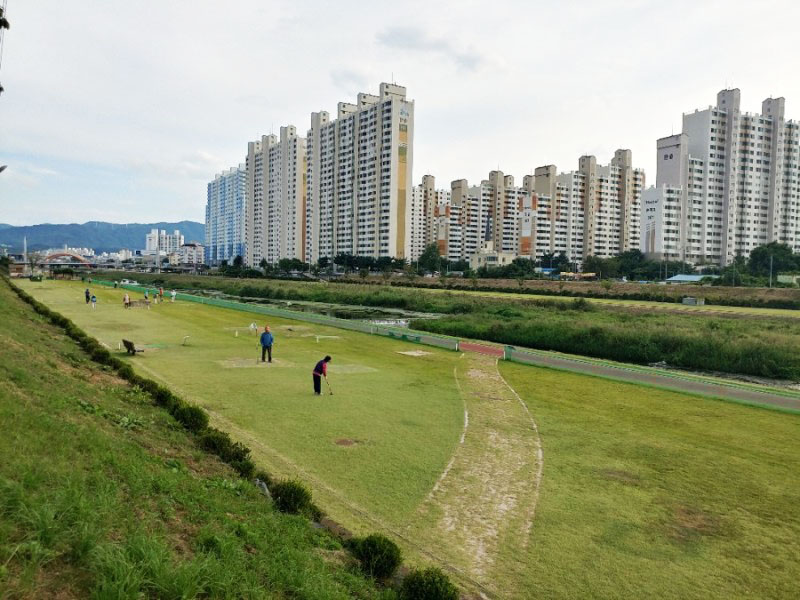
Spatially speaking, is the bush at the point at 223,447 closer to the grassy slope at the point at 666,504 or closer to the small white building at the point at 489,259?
the grassy slope at the point at 666,504

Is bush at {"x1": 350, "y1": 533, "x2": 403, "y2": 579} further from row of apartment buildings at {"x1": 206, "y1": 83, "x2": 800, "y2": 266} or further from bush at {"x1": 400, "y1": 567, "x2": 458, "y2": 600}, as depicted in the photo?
row of apartment buildings at {"x1": 206, "y1": 83, "x2": 800, "y2": 266}

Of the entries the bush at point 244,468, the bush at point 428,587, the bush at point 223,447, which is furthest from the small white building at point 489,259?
the bush at point 428,587

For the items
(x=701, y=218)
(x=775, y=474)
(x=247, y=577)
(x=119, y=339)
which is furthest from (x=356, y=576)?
(x=701, y=218)

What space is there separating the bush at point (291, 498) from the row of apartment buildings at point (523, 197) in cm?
12201

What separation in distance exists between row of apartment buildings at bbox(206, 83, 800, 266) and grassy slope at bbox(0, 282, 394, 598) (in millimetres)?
122924

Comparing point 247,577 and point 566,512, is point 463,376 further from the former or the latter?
point 247,577

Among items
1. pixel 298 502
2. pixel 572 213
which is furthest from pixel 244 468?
pixel 572 213

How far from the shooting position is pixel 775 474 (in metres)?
12.3

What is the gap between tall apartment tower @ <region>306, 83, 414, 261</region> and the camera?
441 ft

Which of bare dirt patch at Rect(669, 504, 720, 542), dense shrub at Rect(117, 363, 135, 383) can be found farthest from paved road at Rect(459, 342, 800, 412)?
dense shrub at Rect(117, 363, 135, 383)

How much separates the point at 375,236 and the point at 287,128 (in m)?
57.3

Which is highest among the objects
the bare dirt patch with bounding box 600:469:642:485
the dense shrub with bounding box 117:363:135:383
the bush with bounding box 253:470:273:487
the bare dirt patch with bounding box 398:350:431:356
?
the dense shrub with bounding box 117:363:135:383

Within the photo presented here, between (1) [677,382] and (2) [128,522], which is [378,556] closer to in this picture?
(2) [128,522]

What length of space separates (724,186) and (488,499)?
A: 131m
